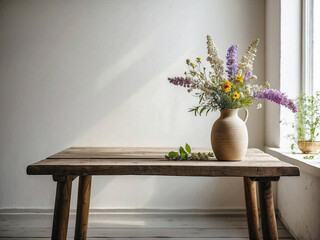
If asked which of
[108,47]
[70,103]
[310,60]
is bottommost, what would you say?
[70,103]

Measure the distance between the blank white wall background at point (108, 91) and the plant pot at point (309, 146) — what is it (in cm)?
65

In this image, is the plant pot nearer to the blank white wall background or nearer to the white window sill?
the white window sill

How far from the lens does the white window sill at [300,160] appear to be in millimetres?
1827

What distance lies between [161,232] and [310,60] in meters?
1.71

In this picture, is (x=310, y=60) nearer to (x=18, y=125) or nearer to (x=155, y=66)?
(x=155, y=66)

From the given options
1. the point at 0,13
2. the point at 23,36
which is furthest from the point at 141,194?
the point at 0,13

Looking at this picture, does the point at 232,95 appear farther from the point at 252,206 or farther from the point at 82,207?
the point at 82,207

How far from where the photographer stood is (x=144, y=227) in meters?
2.63

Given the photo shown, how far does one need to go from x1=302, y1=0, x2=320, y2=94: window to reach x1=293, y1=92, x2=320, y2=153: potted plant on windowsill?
0.12m

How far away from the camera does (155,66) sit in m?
2.93

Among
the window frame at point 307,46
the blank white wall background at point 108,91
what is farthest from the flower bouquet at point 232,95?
the blank white wall background at point 108,91

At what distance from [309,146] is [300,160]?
0.28 metres

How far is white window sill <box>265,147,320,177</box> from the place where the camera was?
6.00ft

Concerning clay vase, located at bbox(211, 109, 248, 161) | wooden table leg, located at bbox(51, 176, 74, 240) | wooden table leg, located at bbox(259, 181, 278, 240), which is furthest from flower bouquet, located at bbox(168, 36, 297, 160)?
wooden table leg, located at bbox(51, 176, 74, 240)
